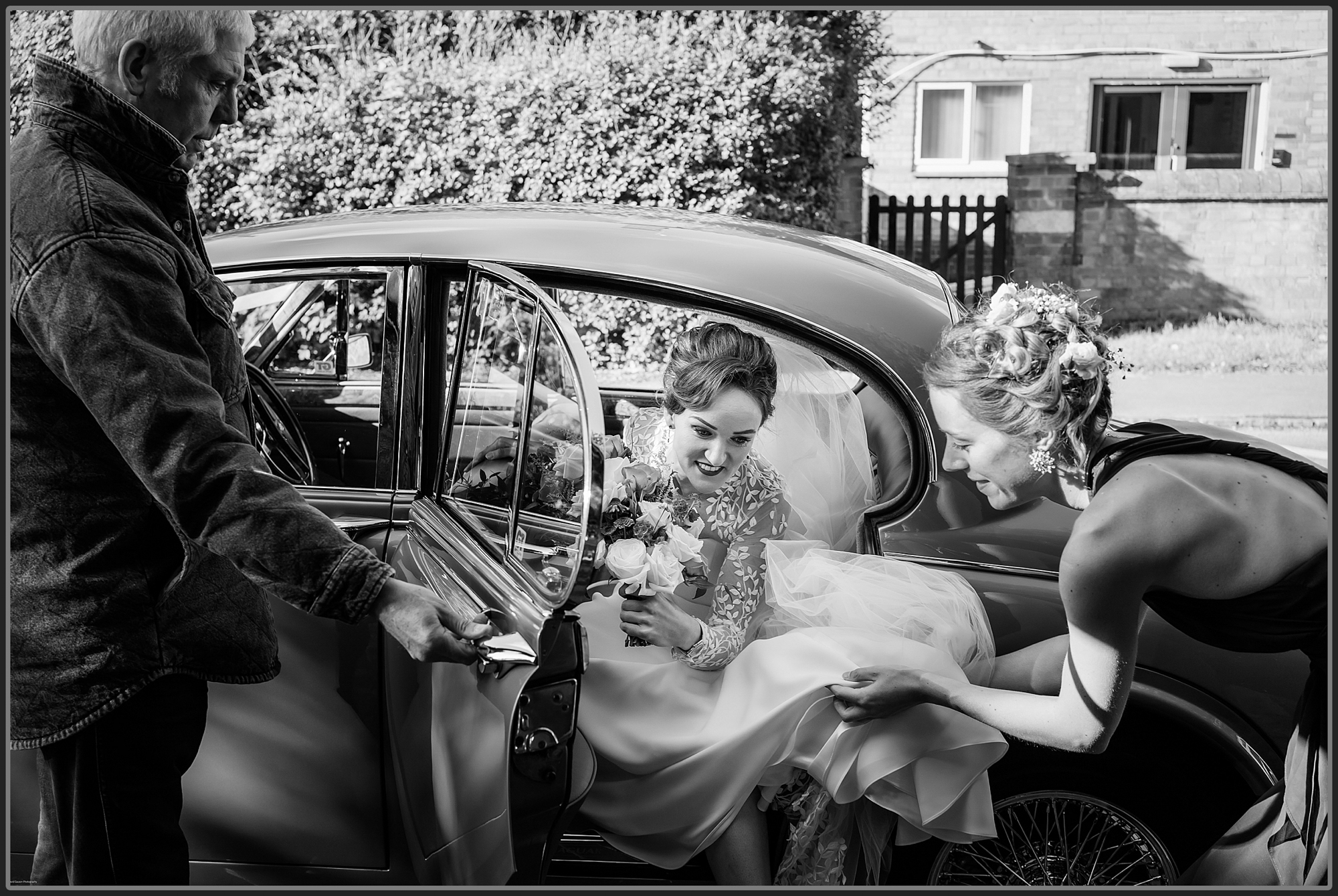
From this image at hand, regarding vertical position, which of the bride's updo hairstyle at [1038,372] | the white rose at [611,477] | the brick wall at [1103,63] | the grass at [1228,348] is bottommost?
the grass at [1228,348]

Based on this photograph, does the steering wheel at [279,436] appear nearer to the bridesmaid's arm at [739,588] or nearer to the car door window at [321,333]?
the car door window at [321,333]

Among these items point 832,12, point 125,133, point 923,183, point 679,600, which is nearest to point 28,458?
point 125,133

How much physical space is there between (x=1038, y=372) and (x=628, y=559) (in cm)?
88

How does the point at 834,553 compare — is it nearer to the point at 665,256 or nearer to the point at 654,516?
the point at 654,516

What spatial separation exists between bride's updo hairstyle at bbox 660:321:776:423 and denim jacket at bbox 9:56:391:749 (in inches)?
44.2

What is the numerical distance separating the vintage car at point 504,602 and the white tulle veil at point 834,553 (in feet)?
0.19

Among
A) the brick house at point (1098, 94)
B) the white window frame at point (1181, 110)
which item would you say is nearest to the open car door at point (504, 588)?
the brick house at point (1098, 94)

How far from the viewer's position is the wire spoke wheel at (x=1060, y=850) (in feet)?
7.72

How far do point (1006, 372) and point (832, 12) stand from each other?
782 cm

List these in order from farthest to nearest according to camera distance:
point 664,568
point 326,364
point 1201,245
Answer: point 1201,245 → point 326,364 → point 664,568

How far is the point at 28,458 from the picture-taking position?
1.77 meters

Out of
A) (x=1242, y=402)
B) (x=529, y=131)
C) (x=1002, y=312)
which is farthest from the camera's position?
(x=1242, y=402)

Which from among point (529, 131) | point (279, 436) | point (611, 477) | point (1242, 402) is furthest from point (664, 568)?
point (1242, 402)

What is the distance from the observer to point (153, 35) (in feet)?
5.90
